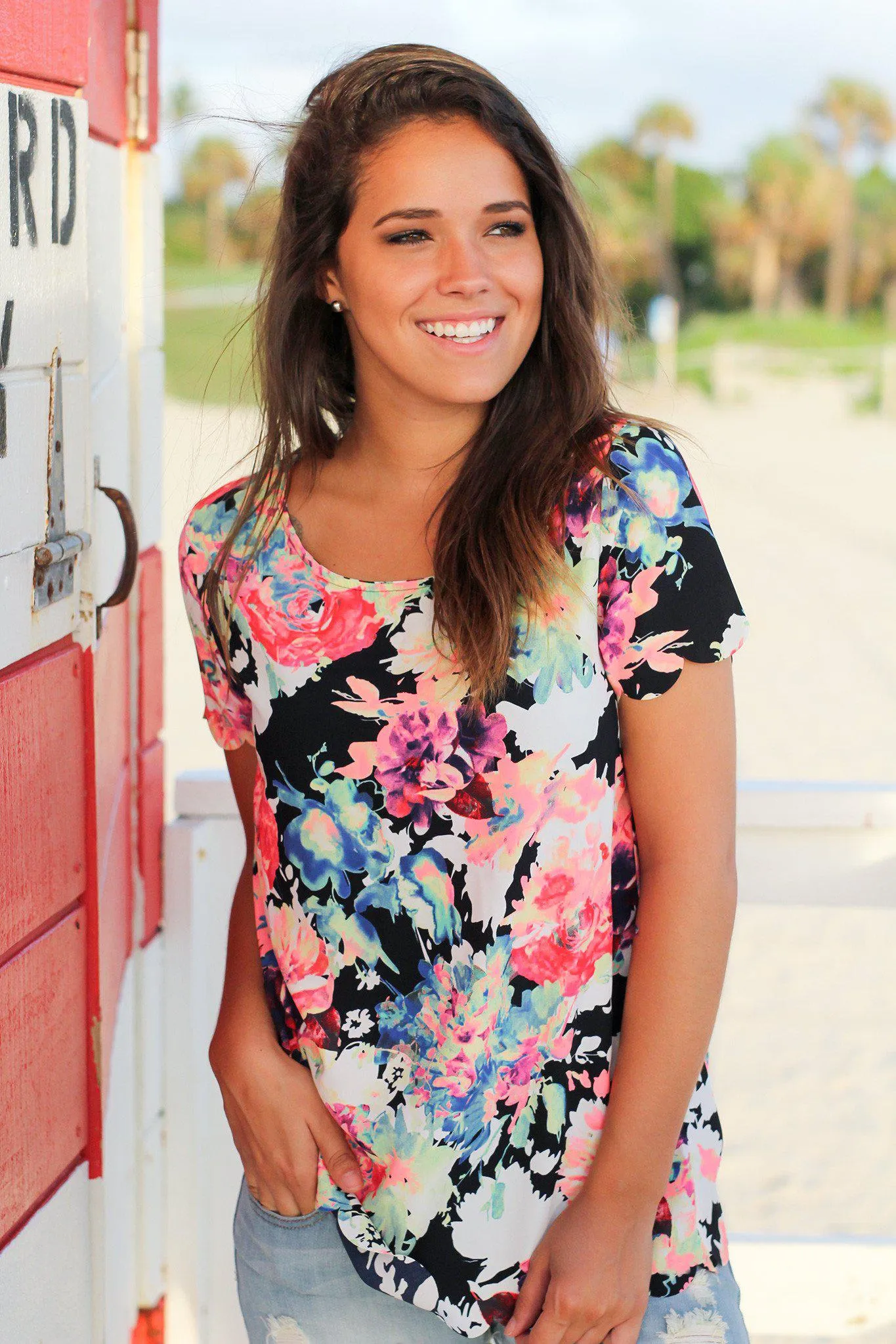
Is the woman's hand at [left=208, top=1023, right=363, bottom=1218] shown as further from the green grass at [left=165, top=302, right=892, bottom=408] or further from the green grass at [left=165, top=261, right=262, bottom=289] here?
the green grass at [left=165, top=261, right=262, bottom=289]

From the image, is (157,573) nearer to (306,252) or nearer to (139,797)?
(139,797)

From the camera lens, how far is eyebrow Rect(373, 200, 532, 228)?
4.49ft

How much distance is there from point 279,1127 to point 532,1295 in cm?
28

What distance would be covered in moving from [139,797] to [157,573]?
1.18ft

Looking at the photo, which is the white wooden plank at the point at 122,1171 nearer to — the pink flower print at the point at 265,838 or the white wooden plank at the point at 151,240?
the pink flower print at the point at 265,838

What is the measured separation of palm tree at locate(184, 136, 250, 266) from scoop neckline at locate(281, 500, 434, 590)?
31.3 meters

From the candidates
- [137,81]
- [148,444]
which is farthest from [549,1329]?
[137,81]

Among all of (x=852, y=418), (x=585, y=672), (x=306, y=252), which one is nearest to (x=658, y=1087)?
(x=585, y=672)

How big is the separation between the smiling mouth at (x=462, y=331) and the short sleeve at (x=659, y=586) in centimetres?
20

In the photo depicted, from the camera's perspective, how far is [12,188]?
1.29 metres

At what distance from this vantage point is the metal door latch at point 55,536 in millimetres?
1422

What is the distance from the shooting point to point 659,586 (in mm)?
1245

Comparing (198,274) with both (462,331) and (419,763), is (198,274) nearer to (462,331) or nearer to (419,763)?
(462,331)

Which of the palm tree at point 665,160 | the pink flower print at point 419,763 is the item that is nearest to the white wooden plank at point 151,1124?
the pink flower print at point 419,763
